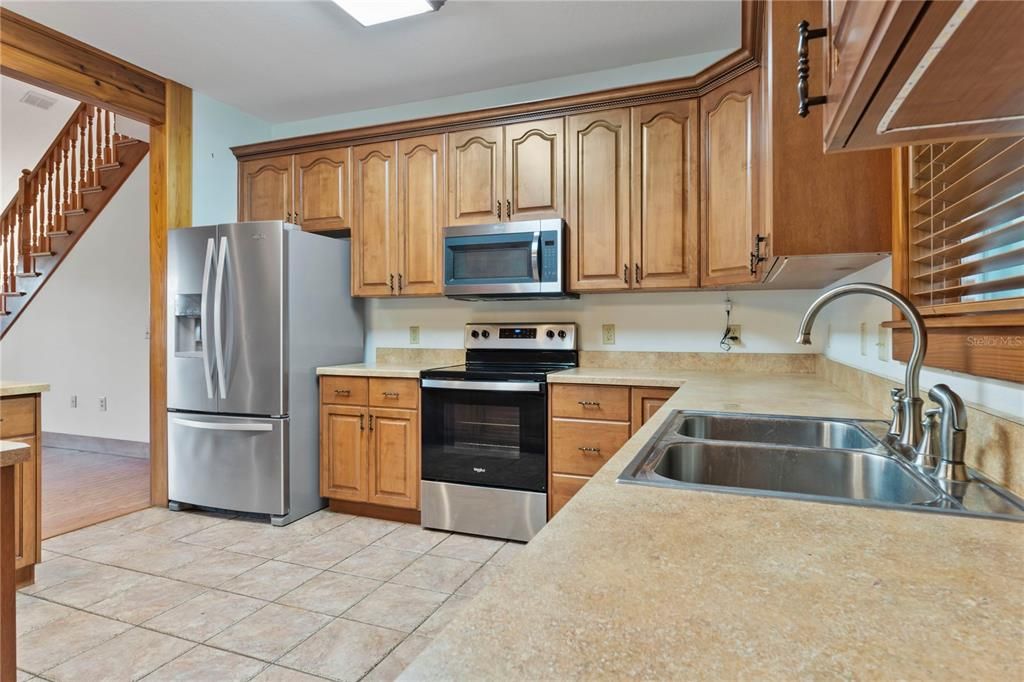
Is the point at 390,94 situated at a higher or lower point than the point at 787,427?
A: higher

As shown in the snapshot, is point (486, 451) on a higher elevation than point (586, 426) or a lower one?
lower

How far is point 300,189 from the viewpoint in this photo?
3602 millimetres

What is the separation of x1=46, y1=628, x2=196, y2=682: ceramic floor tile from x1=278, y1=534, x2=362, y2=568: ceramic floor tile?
2.25 feet

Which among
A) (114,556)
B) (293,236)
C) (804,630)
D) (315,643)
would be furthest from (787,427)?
(114,556)

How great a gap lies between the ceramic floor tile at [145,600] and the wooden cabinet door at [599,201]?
228 cm

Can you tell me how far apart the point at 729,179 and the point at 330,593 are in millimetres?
2531

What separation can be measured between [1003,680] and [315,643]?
1985 millimetres

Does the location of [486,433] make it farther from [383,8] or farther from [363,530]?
[383,8]

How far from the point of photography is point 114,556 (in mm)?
2619

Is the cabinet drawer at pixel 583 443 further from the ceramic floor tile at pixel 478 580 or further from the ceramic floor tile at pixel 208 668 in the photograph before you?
the ceramic floor tile at pixel 208 668

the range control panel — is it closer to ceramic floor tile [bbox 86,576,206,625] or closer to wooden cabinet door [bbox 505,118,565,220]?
wooden cabinet door [bbox 505,118,565,220]

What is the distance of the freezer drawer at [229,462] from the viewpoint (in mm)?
3096

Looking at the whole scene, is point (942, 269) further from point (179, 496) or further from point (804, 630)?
point (179, 496)

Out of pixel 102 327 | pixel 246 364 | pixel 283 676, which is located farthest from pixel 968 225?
pixel 102 327
